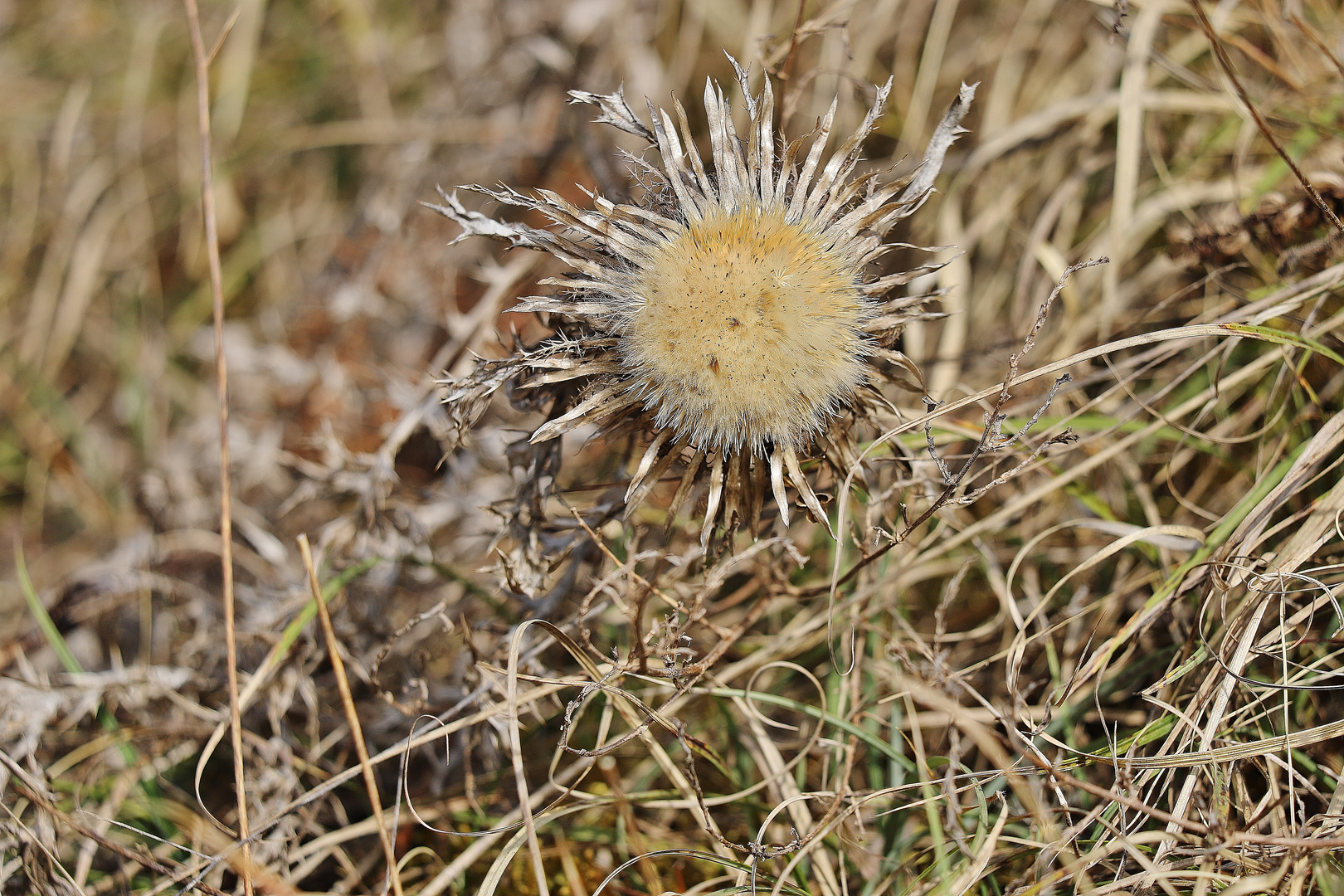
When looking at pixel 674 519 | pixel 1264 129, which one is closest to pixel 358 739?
pixel 674 519

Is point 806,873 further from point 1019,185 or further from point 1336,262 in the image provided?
point 1019,185

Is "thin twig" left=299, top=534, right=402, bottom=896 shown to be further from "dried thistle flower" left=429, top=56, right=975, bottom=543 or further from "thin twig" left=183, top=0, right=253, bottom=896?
"dried thistle flower" left=429, top=56, right=975, bottom=543

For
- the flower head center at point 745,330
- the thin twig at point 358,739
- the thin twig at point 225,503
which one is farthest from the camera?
the thin twig at point 225,503

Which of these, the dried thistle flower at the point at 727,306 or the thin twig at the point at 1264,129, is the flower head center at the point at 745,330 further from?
the thin twig at the point at 1264,129

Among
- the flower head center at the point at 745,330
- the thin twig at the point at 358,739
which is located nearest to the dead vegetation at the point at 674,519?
the thin twig at the point at 358,739

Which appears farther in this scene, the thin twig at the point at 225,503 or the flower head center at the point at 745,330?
the thin twig at the point at 225,503

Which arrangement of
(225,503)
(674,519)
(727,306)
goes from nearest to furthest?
(727,306)
(674,519)
(225,503)

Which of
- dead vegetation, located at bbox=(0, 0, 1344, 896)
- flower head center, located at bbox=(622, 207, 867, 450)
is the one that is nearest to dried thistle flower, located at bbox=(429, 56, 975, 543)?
flower head center, located at bbox=(622, 207, 867, 450)

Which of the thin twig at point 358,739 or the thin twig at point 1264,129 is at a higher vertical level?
the thin twig at point 1264,129

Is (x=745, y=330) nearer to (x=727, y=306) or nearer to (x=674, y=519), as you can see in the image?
(x=727, y=306)
